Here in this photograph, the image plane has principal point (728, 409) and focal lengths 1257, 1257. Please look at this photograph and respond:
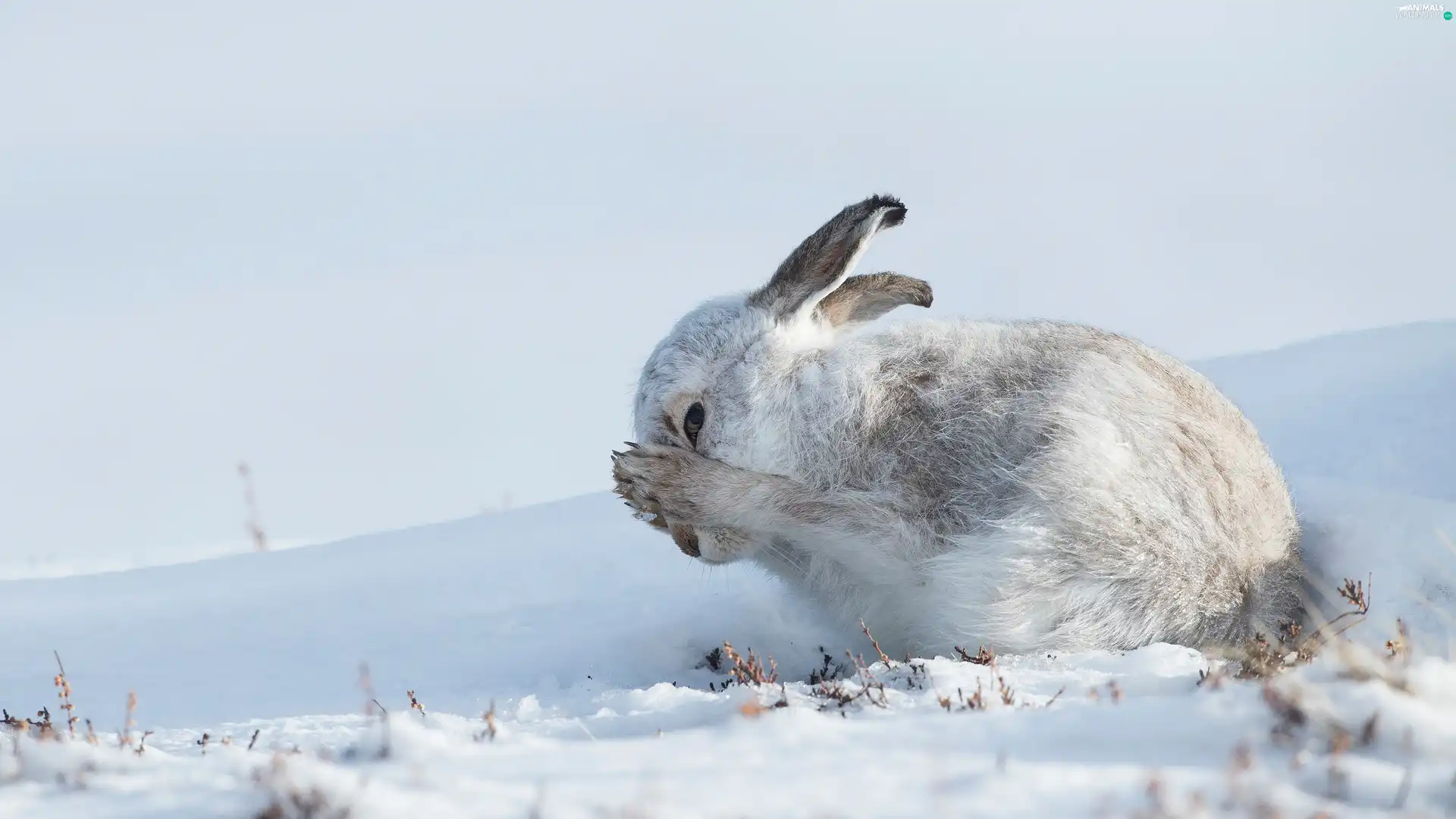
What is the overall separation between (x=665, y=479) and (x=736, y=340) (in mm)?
980

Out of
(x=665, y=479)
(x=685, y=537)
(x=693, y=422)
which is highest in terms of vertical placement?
(x=693, y=422)

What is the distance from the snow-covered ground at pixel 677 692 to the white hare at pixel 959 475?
14.0 inches

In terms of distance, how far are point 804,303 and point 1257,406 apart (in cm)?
548

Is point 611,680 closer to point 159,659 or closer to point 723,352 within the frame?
point 723,352

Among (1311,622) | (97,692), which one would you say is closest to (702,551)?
(1311,622)

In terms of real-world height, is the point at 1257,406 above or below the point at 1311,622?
above

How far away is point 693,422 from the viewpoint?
599 centimetres

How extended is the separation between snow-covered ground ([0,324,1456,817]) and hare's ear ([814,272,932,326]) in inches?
61.8

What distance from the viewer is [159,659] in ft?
24.7

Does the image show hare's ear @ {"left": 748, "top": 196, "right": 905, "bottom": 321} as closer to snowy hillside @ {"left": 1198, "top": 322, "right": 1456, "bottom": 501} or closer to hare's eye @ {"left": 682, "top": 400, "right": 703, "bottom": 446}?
hare's eye @ {"left": 682, "top": 400, "right": 703, "bottom": 446}

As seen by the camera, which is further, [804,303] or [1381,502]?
[1381,502]

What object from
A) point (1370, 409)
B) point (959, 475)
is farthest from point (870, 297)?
point (1370, 409)

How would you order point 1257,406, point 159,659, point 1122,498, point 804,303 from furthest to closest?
1. point 1257,406
2. point 159,659
3. point 804,303
4. point 1122,498

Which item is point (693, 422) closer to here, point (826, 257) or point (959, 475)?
point (826, 257)
